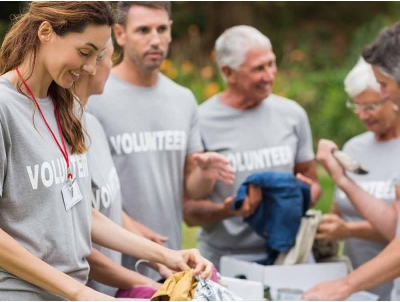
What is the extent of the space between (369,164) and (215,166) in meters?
1.02

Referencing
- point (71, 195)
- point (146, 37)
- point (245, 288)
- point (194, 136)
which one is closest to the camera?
point (71, 195)

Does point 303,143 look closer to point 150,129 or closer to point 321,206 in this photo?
point 150,129

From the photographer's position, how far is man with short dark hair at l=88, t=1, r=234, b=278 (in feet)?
13.1

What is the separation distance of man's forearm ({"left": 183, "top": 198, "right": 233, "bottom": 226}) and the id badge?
1743 millimetres

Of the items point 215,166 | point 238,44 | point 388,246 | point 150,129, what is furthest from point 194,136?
point 388,246

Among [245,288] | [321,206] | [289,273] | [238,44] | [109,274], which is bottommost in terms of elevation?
[321,206]

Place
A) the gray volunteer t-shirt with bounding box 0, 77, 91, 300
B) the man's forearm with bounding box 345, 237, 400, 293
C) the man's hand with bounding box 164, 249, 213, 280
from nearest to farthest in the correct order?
the gray volunteer t-shirt with bounding box 0, 77, 91, 300
the man's hand with bounding box 164, 249, 213, 280
the man's forearm with bounding box 345, 237, 400, 293

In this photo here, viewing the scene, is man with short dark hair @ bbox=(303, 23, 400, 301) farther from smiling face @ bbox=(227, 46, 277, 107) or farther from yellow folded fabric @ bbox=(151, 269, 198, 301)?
yellow folded fabric @ bbox=(151, 269, 198, 301)

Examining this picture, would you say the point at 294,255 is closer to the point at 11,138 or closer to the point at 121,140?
the point at 121,140

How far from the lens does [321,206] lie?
8938 mm

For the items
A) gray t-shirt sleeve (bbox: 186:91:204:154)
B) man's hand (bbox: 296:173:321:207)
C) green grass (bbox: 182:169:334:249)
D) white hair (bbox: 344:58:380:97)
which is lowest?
green grass (bbox: 182:169:334:249)

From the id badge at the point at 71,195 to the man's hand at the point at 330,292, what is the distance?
1438 millimetres

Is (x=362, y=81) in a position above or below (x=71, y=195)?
above

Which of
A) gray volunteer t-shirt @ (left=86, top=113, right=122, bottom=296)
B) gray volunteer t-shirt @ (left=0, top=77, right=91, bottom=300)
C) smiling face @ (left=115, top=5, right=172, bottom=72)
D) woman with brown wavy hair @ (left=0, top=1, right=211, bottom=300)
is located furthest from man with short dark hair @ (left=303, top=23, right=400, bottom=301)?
gray volunteer t-shirt @ (left=0, top=77, right=91, bottom=300)
